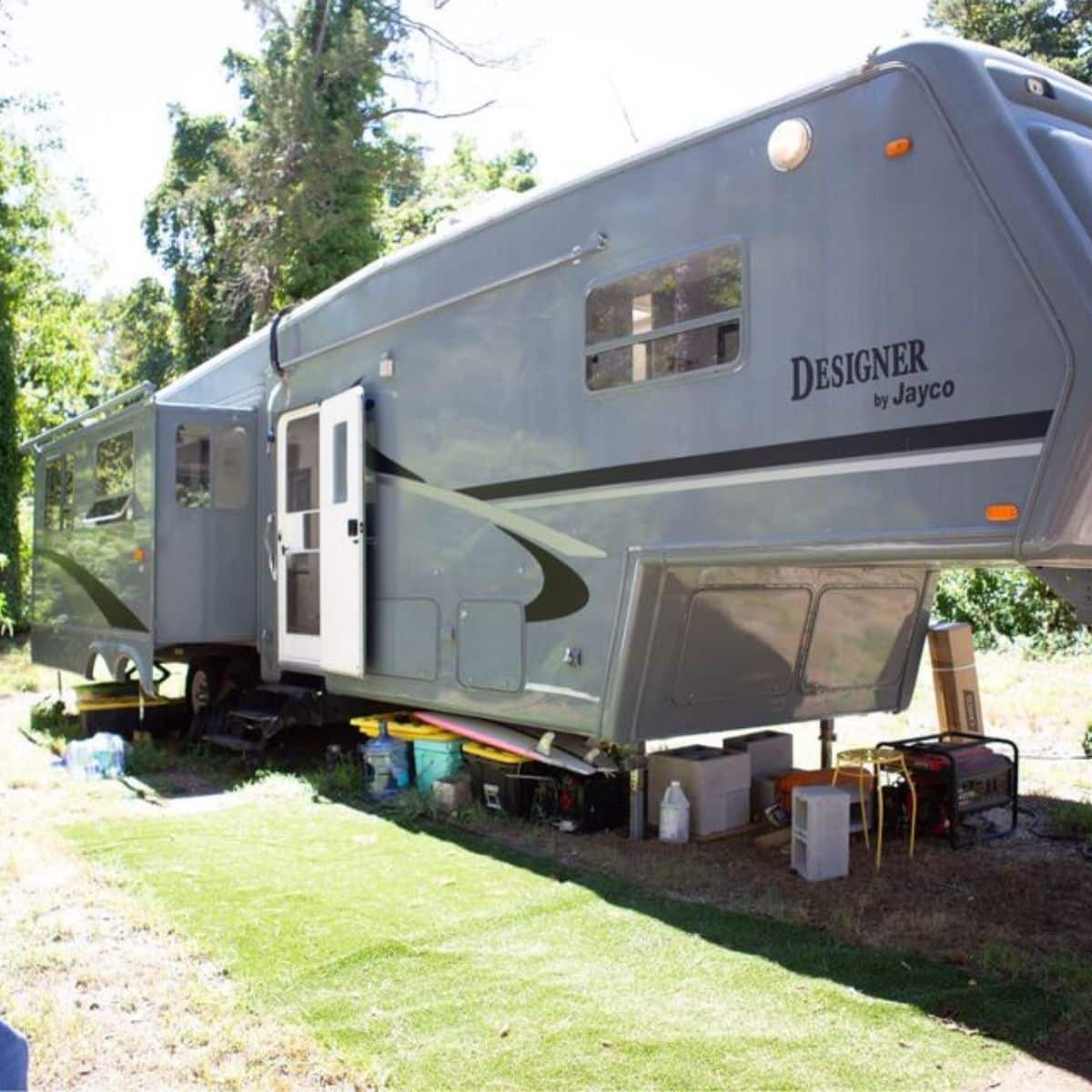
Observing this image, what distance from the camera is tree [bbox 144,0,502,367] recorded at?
2130cm

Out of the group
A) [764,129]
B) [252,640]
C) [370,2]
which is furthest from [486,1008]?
[370,2]

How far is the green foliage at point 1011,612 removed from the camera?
42.8 feet

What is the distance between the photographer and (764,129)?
4633mm

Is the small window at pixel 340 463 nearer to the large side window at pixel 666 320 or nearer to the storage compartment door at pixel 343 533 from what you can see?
the storage compartment door at pixel 343 533

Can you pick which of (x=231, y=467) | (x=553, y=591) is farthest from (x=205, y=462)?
(x=553, y=591)

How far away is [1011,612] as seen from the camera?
535 inches

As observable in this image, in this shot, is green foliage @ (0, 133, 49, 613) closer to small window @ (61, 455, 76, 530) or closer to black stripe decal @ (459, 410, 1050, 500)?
small window @ (61, 455, 76, 530)

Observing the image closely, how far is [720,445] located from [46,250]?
21150 mm

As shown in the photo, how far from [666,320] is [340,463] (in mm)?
2810

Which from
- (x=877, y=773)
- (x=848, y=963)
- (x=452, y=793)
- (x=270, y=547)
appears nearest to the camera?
(x=848, y=963)

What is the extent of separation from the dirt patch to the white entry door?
2.15 metres

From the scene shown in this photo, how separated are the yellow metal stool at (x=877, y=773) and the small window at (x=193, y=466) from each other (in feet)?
15.9

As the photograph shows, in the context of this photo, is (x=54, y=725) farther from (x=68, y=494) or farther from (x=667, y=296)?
(x=667, y=296)

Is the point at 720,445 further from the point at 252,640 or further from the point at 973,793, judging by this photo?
the point at 252,640
